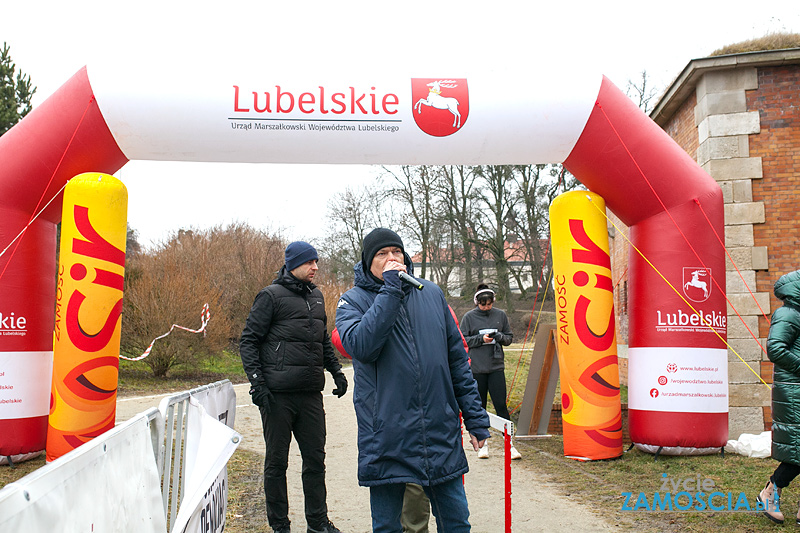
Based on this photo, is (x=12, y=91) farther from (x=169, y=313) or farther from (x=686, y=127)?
(x=686, y=127)

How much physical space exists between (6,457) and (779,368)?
7.02 m

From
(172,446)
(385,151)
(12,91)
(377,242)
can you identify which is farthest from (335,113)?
(12,91)

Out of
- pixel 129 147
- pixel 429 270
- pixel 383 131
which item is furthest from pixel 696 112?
pixel 429 270

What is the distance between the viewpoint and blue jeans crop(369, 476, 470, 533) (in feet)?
9.95

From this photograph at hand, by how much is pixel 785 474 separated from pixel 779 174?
481 cm

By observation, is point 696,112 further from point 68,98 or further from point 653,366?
point 68,98

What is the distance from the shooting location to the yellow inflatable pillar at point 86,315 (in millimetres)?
6211

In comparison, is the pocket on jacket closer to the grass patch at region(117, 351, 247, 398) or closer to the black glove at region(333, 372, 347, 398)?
the black glove at region(333, 372, 347, 398)

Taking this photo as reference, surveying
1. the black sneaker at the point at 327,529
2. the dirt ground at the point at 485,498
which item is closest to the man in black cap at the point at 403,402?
the black sneaker at the point at 327,529

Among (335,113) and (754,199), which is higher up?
(335,113)

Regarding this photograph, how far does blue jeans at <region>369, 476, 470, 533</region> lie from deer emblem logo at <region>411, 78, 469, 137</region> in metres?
4.49

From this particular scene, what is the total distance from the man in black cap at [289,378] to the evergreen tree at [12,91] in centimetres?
1904

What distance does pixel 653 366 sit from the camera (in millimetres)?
6777

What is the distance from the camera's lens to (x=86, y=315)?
6324 millimetres
